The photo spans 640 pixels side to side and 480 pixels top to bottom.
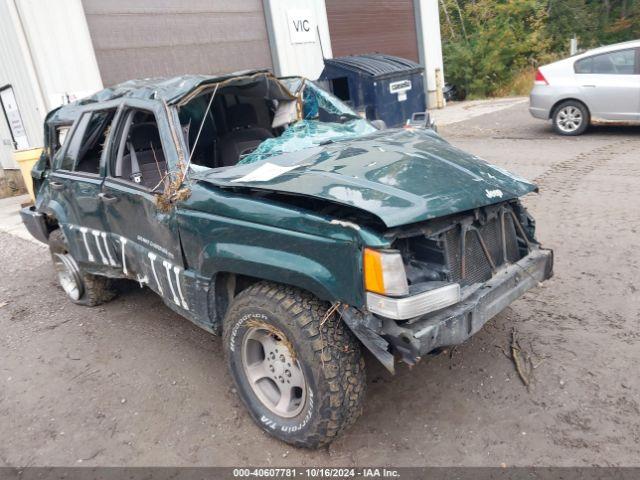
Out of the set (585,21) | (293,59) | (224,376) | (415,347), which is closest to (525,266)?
(415,347)

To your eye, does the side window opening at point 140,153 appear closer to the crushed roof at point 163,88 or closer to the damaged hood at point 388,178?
the crushed roof at point 163,88

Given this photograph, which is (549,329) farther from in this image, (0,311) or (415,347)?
(0,311)

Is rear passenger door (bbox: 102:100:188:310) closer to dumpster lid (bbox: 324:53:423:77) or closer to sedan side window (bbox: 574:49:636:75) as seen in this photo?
dumpster lid (bbox: 324:53:423:77)

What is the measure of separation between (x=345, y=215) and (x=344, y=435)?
3.95 ft

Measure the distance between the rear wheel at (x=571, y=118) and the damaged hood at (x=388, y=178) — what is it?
7513 millimetres

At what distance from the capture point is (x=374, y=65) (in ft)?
38.1

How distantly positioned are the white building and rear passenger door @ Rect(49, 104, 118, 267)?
204 inches

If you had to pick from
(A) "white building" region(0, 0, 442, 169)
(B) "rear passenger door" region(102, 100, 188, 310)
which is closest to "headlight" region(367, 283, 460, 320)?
(B) "rear passenger door" region(102, 100, 188, 310)

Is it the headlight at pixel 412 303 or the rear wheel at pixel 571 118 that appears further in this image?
the rear wheel at pixel 571 118

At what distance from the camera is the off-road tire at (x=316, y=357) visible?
255 cm

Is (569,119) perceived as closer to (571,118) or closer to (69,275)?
(571,118)

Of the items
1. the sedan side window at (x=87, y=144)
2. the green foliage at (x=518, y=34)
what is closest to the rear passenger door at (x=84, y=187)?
the sedan side window at (x=87, y=144)

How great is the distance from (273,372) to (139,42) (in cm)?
927

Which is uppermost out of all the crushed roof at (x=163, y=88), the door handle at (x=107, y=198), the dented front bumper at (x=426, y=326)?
the crushed roof at (x=163, y=88)
